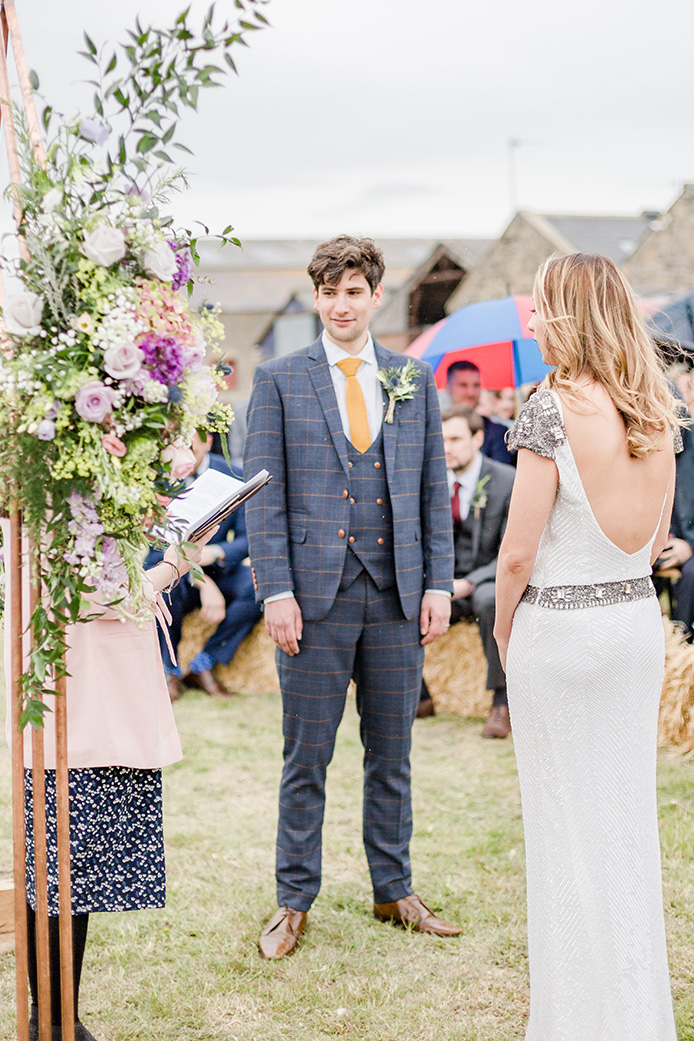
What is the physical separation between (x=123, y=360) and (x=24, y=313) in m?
0.21

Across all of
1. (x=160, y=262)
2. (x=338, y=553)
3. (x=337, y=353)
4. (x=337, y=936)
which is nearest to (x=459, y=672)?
(x=337, y=936)

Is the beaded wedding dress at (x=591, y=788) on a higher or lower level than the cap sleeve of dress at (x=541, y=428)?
lower

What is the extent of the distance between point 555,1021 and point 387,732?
1.21 m

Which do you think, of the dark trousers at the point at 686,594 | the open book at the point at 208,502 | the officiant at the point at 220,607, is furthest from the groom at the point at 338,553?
the officiant at the point at 220,607

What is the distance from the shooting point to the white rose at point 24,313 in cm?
189

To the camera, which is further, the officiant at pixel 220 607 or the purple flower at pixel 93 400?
the officiant at pixel 220 607

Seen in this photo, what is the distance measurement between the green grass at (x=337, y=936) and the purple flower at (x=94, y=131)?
2509 mm

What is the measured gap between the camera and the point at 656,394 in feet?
8.10

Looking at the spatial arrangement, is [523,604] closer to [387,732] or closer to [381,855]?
[387,732]

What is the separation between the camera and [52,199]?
1.88 metres

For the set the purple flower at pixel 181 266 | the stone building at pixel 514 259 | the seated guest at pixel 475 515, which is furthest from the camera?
the stone building at pixel 514 259

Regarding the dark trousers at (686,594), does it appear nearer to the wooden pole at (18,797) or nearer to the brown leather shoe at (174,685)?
the brown leather shoe at (174,685)

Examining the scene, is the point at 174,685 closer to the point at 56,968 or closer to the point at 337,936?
the point at 337,936

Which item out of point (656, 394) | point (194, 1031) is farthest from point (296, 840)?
point (656, 394)
